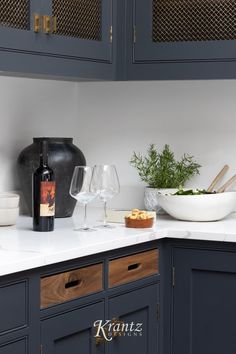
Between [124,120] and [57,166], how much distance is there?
59cm

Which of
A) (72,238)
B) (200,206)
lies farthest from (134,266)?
(200,206)

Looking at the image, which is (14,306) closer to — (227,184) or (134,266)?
(134,266)

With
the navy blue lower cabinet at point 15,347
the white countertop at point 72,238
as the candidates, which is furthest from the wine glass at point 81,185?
the navy blue lower cabinet at point 15,347

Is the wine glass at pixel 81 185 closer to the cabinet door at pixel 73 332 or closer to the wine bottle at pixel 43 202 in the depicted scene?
the wine bottle at pixel 43 202

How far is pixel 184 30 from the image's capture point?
11.0 feet

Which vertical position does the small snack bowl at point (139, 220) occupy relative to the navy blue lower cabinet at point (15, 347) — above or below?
above

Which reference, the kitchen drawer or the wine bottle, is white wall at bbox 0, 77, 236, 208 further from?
the kitchen drawer

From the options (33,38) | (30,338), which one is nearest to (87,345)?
(30,338)

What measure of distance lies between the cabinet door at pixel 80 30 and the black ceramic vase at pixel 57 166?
1.25 ft

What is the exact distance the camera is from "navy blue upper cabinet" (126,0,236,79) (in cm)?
329

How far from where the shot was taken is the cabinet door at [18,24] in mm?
2871

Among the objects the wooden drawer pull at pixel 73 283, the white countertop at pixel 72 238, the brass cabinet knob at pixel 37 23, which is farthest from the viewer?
the brass cabinet knob at pixel 37 23

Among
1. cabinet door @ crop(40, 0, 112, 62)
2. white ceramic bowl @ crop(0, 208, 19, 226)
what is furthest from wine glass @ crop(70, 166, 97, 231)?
cabinet door @ crop(40, 0, 112, 62)

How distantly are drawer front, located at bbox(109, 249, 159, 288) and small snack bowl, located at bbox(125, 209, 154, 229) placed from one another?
0.10m
